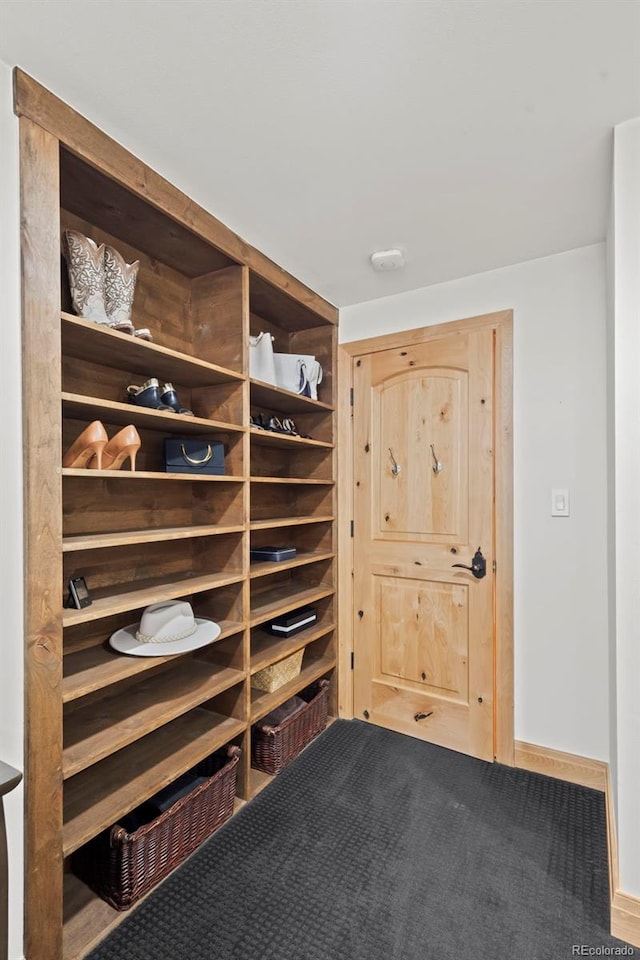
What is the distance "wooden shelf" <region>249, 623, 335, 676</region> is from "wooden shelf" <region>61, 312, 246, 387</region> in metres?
1.24

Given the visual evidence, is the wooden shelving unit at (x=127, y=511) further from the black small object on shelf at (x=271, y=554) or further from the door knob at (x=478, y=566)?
the door knob at (x=478, y=566)

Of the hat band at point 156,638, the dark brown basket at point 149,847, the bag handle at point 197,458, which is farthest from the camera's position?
the bag handle at point 197,458

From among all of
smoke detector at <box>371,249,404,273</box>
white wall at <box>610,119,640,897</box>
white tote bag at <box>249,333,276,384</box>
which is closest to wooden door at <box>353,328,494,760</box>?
smoke detector at <box>371,249,404,273</box>

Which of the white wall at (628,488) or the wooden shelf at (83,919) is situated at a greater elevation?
the white wall at (628,488)

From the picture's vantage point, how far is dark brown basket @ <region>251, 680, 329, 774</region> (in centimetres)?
217

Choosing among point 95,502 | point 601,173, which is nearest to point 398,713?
point 95,502

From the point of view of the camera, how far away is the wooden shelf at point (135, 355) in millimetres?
1443

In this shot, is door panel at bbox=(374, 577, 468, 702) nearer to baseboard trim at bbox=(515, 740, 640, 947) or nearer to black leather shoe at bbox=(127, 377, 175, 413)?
baseboard trim at bbox=(515, 740, 640, 947)

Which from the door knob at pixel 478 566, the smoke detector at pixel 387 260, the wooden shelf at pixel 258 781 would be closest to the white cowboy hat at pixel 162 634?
the wooden shelf at pixel 258 781

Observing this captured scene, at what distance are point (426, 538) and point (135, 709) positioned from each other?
5.08ft

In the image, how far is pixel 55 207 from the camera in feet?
4.27

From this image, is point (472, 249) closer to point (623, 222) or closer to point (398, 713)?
point (623, 222)

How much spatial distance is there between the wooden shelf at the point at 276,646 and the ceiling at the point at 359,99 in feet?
6.10

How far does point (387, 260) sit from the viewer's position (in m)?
2.18
